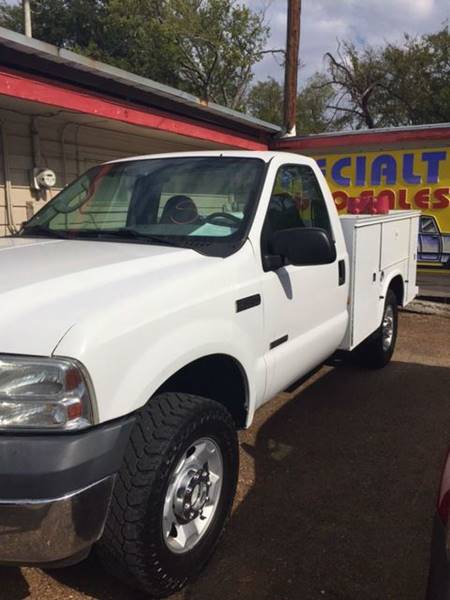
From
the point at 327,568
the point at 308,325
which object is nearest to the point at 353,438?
the point at 308,325

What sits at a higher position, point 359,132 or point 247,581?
point 359,132

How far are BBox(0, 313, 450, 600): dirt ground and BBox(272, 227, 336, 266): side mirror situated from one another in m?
1.41

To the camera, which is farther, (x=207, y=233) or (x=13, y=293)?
(x=207, y=233)

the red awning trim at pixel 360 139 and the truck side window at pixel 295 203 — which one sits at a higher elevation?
the red awning trim at pixel 360 139

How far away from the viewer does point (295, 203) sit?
370 cm

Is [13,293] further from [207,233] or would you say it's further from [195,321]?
[207,233]

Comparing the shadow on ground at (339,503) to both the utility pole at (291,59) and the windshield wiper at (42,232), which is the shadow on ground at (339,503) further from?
the utility pole at (291,59)

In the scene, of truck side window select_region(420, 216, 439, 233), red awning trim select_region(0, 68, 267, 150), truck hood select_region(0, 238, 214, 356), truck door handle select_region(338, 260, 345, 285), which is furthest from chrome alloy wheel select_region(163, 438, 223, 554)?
truck side window select_region(420, 216, 439, 233)

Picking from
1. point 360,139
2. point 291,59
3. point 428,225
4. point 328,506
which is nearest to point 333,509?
point 328,506

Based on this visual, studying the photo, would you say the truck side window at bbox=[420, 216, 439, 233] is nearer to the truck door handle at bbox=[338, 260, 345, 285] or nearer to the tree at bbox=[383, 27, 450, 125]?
the truck door handle at bbox=[338, 260, 345, 285]

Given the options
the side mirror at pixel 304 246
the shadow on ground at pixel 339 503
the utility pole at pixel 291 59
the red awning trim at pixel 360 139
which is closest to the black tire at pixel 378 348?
the shadow on ground at pixel 339 503

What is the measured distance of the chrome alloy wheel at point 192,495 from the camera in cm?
235

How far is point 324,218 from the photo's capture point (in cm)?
399

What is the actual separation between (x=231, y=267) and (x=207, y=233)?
1.26 feet
